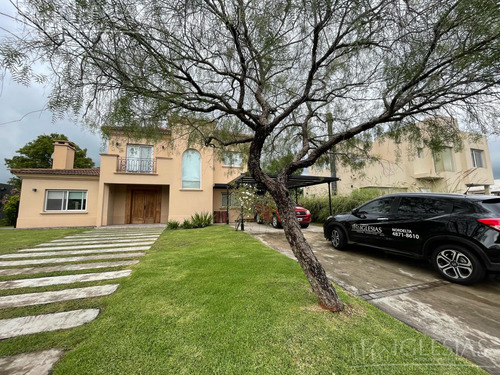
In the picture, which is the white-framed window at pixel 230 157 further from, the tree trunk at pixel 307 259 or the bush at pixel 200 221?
the bush at pixel 200 221

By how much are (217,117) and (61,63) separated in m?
2.10

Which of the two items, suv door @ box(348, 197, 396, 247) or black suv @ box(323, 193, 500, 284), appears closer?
black suv @ box(323, 193, 500, 284)

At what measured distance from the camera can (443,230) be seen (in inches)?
134

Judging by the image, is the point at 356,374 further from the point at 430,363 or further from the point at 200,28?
the point at 200,28

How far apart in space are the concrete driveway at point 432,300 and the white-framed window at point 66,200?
1370 cm

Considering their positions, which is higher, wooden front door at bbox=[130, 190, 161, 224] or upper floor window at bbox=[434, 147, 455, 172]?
upper floor window at bbox=[434, 147, 455, 172]

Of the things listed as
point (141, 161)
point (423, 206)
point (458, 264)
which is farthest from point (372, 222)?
point (141, 161)

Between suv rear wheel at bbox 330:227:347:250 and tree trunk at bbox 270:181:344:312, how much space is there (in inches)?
136

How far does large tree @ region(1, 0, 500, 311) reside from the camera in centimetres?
192

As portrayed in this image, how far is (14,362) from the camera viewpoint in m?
1.61

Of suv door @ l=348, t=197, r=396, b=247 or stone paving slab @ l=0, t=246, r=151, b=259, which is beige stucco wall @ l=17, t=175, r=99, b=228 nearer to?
stone paving slab @ l=0, t=246, r=151, b=259

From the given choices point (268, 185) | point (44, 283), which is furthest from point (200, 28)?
point (44, 283)

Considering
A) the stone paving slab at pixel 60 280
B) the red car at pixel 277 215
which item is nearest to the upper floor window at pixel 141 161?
the red car at pixel 277 215

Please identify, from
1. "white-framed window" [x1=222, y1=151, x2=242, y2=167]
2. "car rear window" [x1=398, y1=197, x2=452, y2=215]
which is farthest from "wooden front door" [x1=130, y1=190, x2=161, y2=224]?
"car rear window" [x1=398, y1=197, x2=452, y2=215]
